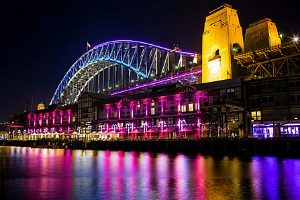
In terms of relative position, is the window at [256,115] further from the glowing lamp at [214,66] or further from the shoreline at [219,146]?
the glowing lamp at [214,66]

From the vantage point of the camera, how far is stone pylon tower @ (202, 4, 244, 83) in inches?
3501

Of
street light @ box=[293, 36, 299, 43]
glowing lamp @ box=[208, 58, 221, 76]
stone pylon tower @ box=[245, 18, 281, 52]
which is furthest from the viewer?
glowing lamp @ box=[208, 58, 221, 76]

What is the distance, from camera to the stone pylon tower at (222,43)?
8894cm

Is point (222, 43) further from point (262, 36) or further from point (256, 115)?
point (256, 115)

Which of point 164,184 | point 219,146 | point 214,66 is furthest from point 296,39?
point 164,184

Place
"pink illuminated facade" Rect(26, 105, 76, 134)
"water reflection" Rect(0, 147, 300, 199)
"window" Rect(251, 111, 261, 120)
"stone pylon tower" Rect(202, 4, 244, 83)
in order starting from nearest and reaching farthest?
"water reflection" Rect(0, 147, 300, 199) → "window" Rect(251, 111, 261, 120) → "stone pylon tower" Rect(202, 4, 244, 83) → "pink illuminated facade" Rect(26, 105, 76, 134)

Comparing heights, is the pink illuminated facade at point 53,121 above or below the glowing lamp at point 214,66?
below

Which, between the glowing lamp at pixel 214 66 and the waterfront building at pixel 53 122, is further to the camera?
the waterfront building at pixel 53 122

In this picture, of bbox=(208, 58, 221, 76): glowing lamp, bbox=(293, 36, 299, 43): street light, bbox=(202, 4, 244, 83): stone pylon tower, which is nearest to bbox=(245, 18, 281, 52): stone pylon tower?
bbox=(202, 4, 244, 83): stone pylon tower

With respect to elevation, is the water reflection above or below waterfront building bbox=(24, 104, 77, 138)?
below

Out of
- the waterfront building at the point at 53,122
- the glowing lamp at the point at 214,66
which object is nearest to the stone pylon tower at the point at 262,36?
the glowing lamp at the point at 214,66

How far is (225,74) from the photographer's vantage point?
89250 millimetres

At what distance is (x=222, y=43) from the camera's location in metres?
90.2

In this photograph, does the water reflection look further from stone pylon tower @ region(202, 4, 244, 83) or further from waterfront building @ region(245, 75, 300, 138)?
stone pylon tower @ region(202, 4, 244, 83)
